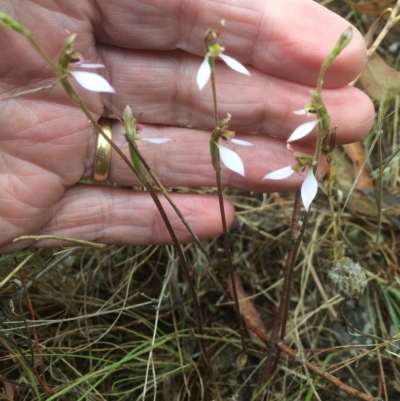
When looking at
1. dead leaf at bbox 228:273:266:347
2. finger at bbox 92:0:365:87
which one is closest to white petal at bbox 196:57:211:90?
finger at bbox 92:0:365:87

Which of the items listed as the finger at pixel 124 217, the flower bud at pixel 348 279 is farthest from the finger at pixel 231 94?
the flower bud at pixel 348 279

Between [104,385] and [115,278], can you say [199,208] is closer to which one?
[115,278]

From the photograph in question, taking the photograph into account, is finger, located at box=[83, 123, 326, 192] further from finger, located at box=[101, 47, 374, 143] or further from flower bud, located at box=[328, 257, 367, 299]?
flower bud, located at box=[328, 257, 367, 299]

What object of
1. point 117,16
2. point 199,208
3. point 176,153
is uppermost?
point 117,16

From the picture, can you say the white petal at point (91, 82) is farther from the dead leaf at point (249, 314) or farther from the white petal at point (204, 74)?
the dead leaf at point (249, 314)

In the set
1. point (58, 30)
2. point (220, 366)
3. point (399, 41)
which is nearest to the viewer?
point (58, 30)

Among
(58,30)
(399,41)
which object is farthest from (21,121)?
(399,41)

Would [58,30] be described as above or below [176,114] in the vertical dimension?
above

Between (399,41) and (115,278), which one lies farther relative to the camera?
(399,41)
